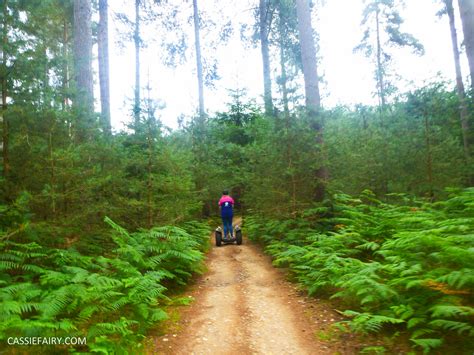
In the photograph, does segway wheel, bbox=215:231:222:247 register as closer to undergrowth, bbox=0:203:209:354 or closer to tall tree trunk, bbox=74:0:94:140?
undergrowth, bbox=0:203:209:354

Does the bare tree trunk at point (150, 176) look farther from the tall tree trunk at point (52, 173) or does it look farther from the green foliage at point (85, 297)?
the tall tree trunk at point (52, 173)

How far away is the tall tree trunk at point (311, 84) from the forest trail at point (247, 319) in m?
→ 3.20

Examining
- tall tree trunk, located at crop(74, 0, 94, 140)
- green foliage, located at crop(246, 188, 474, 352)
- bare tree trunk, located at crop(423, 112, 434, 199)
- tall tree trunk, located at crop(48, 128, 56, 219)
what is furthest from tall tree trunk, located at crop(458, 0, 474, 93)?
tall tree trunk, located at crop(74, 0, 94, 140)

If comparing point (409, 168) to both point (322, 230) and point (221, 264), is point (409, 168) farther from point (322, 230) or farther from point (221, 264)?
point (221, 264)

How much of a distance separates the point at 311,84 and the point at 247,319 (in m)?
7.78

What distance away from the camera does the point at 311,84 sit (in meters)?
9.85

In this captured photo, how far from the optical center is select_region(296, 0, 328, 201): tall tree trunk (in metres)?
9.13

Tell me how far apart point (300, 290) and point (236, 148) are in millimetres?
10855

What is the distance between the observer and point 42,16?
750cm

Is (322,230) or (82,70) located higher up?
(82,70)

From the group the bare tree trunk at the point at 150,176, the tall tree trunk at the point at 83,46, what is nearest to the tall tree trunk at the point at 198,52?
the tall tree trunk at the point at 83,46

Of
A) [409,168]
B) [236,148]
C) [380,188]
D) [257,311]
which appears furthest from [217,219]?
[257,311]

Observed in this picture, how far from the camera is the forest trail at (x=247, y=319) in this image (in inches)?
162

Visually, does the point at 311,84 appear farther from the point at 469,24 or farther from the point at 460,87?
the point at 460,87
